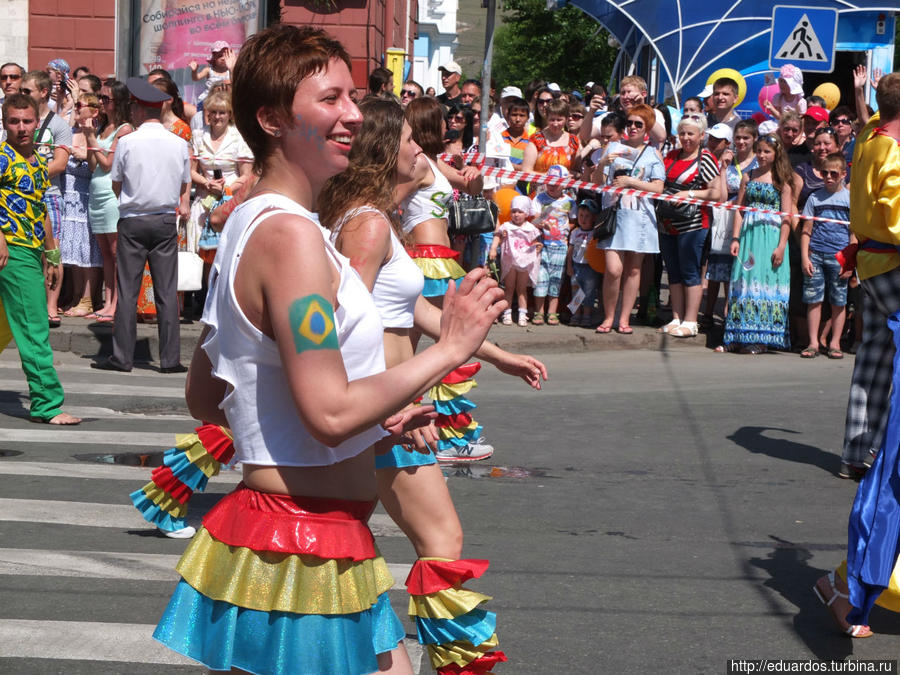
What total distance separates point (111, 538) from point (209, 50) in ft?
38.1

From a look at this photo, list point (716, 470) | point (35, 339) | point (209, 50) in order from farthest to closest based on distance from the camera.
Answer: point (209, 50) < point (35, 339) < point (716, 470)

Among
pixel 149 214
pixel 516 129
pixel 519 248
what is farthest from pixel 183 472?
pixel 516 129

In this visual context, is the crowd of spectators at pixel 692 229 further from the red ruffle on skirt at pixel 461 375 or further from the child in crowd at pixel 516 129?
the red ruffle on skirt at pixel 461 375

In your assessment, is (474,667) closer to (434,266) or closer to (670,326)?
(434,266)

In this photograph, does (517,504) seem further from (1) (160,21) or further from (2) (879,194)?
(1) (160,21)

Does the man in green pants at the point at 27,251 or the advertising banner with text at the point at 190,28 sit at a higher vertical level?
the advertising banner with text at the point at 190,28

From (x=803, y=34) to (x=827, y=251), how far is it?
14.0 ft

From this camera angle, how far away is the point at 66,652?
441 centimetres

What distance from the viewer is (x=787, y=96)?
14.8m

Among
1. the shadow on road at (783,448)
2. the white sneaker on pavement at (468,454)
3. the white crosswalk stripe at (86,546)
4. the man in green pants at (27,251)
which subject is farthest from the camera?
the man in green pants at (27,251)

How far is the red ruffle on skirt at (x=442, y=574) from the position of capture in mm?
3801

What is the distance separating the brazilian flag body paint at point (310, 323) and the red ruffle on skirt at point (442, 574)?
5.13ft

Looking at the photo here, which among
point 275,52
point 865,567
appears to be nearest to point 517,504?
point 865,567

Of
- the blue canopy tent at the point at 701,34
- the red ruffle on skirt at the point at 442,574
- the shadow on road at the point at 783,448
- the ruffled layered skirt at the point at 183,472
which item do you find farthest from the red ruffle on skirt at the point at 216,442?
the blue canopy tent at the point at 701,34
